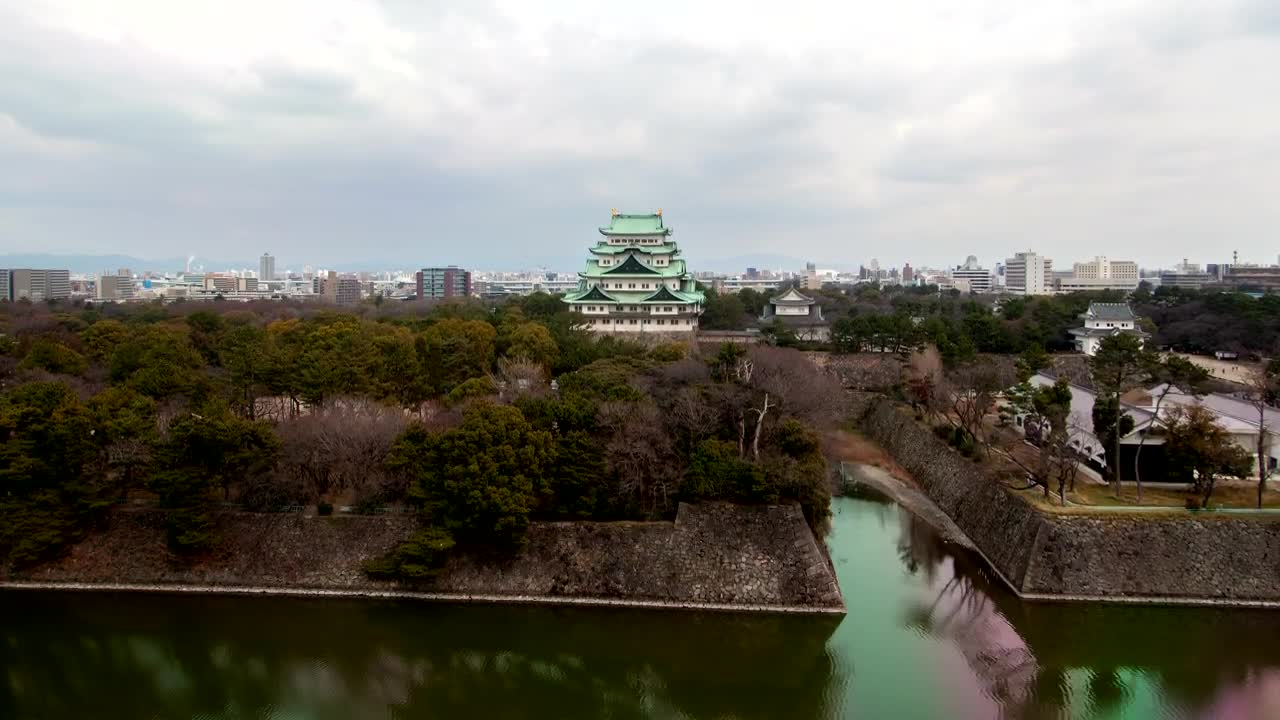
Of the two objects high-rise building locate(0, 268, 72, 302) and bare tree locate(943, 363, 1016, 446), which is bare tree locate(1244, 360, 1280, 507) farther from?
high-rise building locate(0, 268, 72, 302)

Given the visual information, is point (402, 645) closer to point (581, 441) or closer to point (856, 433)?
point (581, 441)

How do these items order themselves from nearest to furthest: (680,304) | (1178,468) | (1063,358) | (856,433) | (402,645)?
(402,645) < (1178,468) < (856,433) < (680,304) < (1063,358)

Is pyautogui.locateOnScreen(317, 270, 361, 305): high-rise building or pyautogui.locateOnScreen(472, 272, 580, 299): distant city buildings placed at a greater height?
pyautogui.locateOnScreen(472, 272, 580, 299): distant city buildings

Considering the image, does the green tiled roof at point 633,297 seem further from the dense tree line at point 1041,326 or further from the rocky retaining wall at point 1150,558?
the rocky retaining wall at point 1150,558

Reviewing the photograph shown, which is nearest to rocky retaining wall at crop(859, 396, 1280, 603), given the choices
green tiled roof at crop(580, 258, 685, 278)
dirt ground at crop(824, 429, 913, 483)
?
dirt ground at crop(824, 429, 913, 483)

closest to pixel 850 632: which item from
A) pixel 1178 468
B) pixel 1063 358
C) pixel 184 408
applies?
pixel 1178 468

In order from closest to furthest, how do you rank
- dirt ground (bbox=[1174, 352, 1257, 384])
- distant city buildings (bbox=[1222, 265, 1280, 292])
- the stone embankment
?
the stone embankment → dirt ground (bbox=[1174, 352, 1257, 384]) → distant city buildings (bbox=[1222, 265, 1280, 292])

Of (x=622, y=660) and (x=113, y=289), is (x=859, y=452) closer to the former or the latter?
(x=622, y=660)
